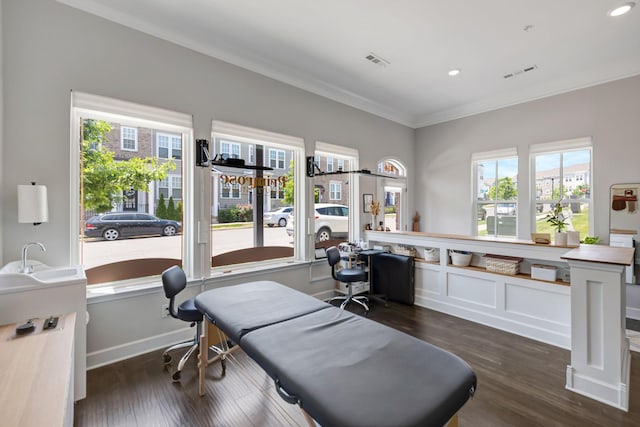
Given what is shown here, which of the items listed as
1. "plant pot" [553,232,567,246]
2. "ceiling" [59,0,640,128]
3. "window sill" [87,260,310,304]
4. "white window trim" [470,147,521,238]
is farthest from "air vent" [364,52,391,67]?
"window sill" [87,260,310,304]

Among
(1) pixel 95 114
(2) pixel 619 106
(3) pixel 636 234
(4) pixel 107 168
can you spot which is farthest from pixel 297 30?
(3) pixel 636 234

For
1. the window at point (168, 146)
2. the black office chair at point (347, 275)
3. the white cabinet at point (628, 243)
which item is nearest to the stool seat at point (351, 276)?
the black office chair at point (347, 275)

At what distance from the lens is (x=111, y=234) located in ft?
9.34

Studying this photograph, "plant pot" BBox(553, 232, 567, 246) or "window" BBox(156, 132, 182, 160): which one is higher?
"window" BBox(156, 132, 182, 160)

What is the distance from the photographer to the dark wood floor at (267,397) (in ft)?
6.49

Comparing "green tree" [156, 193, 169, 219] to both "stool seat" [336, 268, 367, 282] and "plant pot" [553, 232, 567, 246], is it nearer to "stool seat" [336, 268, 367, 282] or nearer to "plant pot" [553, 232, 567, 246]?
"stool seat" [336, 268, 367, 282]

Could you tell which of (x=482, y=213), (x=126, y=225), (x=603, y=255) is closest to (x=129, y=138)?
(x=126, y=225)

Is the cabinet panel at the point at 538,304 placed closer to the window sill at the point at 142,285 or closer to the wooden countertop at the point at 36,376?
the window sill at the point at 142,285

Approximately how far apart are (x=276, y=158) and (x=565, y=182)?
14.1ft

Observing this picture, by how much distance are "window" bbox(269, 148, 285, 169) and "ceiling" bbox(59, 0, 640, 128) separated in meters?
0.96

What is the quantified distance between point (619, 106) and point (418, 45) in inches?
113

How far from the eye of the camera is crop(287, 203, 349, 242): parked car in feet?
14.7

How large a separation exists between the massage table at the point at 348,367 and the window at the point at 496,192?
432cm

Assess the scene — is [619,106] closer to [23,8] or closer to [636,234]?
[636,234]
